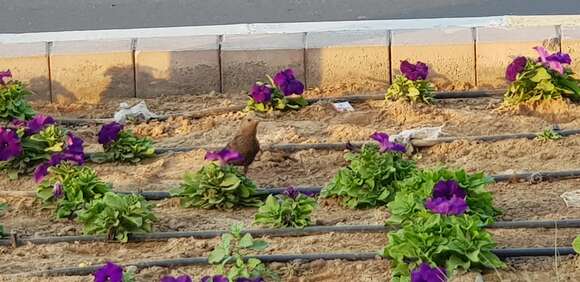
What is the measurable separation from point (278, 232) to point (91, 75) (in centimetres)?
253

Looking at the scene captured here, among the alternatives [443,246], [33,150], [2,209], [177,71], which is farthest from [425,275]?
[177,71]

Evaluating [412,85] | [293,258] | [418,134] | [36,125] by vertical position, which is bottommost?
[293,258]

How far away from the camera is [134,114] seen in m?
6.84

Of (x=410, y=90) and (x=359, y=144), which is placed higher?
(x=410, y=90)

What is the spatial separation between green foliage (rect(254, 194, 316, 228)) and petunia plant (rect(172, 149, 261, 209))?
0.32 metres

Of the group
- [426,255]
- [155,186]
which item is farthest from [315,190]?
[426,255]

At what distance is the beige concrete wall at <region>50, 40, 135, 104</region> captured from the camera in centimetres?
720

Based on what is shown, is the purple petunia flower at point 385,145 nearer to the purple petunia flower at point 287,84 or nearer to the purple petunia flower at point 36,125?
the purple petunia flower at point 287,84

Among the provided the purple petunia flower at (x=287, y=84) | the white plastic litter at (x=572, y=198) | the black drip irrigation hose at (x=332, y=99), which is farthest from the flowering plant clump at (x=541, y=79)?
the white plastic litter at (x=572, y=198)

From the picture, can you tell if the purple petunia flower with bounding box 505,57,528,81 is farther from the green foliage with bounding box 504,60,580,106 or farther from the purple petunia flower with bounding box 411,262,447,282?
the purple petunia flower with bounding box 411,262,447,282

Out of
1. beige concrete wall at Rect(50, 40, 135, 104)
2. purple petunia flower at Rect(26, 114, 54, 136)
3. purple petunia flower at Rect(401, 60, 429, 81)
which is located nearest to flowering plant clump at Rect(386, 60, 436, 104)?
purple petunia flower at Rect(401, 60, 429, 81)

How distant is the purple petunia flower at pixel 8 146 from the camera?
5.86 metres

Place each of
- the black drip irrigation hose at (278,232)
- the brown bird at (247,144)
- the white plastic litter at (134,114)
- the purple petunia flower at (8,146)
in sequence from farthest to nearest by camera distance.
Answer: the white plastic litter at (134,114) < the purple petunia flower at (8,146) < the brown bird at (247,144) < the black drip irrigation hose at (278,232)

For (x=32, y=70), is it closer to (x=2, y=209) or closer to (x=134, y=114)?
(x=134, y=114)
